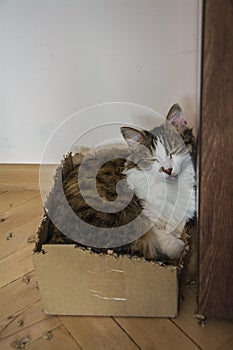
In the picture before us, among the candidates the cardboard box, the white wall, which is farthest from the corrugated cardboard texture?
the white wall

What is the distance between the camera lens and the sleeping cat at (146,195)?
932 millimetres

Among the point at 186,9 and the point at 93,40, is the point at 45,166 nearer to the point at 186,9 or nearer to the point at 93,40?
the point at 93,40

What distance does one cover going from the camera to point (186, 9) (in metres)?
1.06

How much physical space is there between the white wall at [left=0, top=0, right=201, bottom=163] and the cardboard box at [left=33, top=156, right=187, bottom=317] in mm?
446

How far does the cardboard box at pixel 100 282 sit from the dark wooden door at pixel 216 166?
0.09m

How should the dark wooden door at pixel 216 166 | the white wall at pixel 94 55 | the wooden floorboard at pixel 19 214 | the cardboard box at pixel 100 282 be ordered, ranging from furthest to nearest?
the wooden floorboard at pixel 19 214, the white wall at pixel 94 55, the cardboard box at pixel 100 282, the dark wooden door at pixel 216 166

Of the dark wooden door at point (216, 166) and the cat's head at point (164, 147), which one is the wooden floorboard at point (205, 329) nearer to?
the dark wooden door at point (216, 166)

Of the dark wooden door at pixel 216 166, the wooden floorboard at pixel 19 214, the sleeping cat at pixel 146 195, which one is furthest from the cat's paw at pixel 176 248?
the wooden floorboard at pixel 19 214

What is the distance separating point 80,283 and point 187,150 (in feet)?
1.26

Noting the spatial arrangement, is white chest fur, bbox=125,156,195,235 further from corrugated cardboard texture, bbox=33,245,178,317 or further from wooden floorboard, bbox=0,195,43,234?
wooden floorboard, bbox=0,195,43,234

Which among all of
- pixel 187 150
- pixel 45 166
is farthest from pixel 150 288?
pixel 45 166

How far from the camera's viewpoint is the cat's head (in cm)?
93

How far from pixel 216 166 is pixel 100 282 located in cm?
39

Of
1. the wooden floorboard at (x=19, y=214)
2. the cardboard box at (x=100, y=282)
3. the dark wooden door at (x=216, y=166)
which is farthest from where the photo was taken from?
the wooden floorboard at (x=19, y=214)
